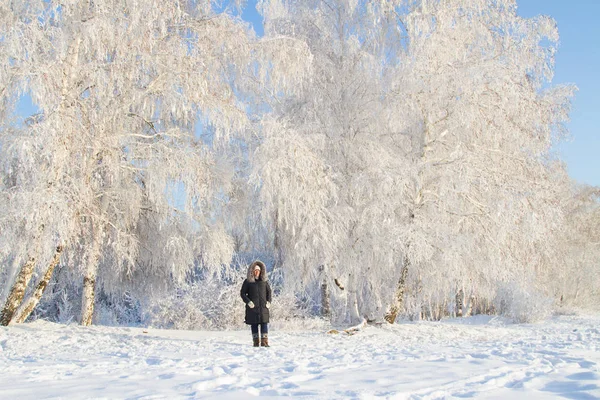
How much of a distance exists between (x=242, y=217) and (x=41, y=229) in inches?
178

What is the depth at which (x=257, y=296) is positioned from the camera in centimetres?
824

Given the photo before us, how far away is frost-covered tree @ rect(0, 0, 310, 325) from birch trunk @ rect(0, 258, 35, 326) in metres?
0.33

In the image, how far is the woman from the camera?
811cm

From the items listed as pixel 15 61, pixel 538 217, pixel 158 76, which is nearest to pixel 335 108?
pixel 158 76

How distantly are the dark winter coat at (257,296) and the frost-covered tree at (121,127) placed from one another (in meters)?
3.17

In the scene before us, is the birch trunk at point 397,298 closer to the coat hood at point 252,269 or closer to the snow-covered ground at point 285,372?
the snow-covered ground at point 285,372

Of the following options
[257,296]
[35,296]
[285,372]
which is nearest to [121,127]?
[35,296]

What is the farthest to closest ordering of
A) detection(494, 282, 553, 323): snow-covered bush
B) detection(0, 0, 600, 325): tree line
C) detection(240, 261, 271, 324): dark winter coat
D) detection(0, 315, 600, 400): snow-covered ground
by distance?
detection(494, 282, 553, 323): snow-covered bush
detection(0, 0, 600, 325): tree line
detection(240, 261, 271, 324): dark winter coat
detection(0, 315, 600, 400): snow-covered ground

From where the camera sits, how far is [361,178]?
11.0 meters

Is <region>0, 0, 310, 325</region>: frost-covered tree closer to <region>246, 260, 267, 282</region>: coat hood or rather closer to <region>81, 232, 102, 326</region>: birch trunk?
<region>81, 232, 102, 326</region>: birch trunk

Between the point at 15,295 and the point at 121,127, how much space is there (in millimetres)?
3866

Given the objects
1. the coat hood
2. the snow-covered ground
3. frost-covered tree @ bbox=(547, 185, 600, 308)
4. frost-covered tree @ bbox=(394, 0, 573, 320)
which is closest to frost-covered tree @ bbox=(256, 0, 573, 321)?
frost-covered tree @ bbox=(394, 0, 573, 320)

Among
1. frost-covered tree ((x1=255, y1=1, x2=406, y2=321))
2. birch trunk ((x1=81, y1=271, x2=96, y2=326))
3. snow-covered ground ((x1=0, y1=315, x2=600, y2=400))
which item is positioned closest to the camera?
snow-covered ground ((x1=0, y1=315, x2=600, y2=400))

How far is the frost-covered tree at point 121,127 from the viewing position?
884cm
